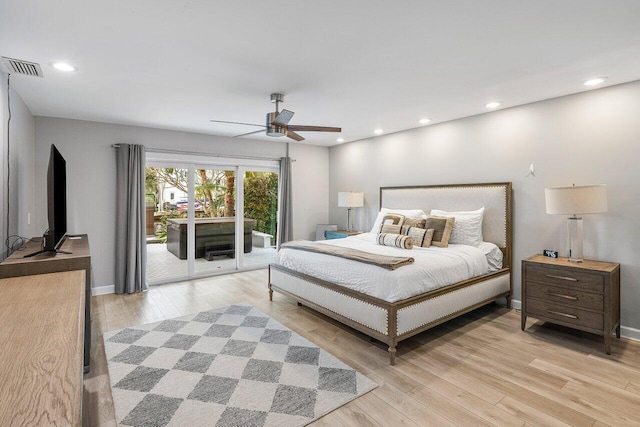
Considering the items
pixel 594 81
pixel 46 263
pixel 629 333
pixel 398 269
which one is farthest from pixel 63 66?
pixel 629 333

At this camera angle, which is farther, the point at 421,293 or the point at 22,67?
the point at 421,293

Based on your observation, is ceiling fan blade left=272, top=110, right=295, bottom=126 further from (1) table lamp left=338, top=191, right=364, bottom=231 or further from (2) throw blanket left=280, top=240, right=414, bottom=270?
(1) table lamp left=338, top=191, right=364, bottom=231

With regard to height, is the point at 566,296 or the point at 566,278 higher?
the point at 566,278

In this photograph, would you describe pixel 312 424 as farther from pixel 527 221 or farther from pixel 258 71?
pixel 527 221

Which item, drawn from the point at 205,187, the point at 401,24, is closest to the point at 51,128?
the point at 205,187

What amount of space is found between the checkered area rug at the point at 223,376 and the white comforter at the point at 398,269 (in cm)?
69

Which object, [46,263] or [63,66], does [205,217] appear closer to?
[63,66]

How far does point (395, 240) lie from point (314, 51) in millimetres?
2388

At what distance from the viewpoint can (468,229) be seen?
13.5ft

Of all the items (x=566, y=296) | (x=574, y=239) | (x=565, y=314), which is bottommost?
(x=565, y=314)

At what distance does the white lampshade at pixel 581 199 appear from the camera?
302cm

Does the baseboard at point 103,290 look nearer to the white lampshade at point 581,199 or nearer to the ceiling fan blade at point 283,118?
the ceiling fan blade at point 283,118


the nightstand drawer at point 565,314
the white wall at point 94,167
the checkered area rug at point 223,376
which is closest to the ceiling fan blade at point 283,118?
the checkered area rug at point 223,376

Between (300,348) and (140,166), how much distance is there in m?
3.67
